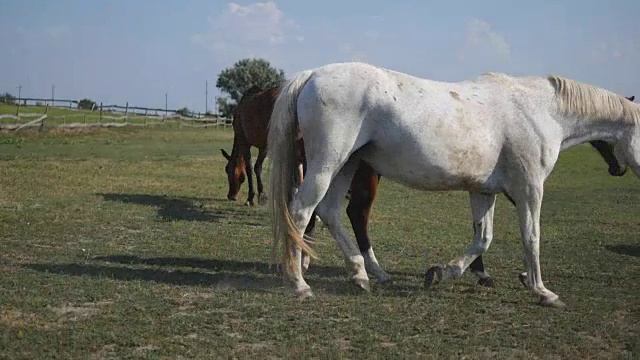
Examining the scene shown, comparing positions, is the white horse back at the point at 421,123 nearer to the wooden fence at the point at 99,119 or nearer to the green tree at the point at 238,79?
the wooden fence at the point at 99,119

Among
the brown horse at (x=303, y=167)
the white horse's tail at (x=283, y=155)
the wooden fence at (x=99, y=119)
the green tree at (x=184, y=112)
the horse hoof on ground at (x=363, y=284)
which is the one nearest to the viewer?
the white horse's tail at (x=283, y=155)

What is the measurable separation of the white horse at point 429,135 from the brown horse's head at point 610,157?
260 millimetres

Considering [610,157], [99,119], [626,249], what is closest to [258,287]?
[610,157]

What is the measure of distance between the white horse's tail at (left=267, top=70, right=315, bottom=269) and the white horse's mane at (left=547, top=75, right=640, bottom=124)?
237cm

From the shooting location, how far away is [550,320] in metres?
5.86

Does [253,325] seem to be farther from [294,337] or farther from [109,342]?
[109,342]

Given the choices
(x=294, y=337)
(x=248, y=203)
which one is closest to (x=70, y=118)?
(x=248, y=203)

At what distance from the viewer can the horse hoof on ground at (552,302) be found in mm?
6371

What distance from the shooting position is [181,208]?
1252cm

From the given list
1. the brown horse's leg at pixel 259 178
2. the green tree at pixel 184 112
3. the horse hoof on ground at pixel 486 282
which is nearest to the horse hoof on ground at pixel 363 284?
the horse hoof on ground at pixel 486 282

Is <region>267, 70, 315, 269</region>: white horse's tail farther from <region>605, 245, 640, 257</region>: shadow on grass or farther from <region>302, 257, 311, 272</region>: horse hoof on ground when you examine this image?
<region>605, 245, 640, 257</region>: shadow on grass

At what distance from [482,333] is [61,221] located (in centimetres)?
682

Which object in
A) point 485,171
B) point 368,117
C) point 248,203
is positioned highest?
point 368,117

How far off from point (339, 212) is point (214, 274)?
55.9 inches
